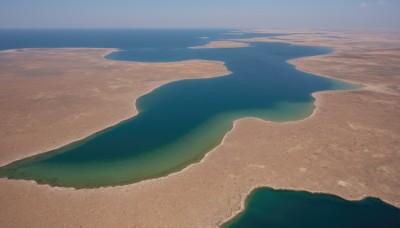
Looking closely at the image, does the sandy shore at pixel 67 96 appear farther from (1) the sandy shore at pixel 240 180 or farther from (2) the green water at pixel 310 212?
(2) the green water at pixel 310 212

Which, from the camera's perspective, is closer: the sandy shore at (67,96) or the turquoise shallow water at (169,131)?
the turquoise shallow water at (169,131)

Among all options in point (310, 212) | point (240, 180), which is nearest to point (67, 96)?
point (240, 180)

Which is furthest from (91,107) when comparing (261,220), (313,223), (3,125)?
(313,223)

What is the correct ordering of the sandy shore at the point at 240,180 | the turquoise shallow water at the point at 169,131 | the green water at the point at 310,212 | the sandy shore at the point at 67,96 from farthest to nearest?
the sandy shore at the point at 67,96 → the turquoise shallow water at the point at 169,131 → the sandy shore at the point at 240,180 → the green water at the point at 310,212

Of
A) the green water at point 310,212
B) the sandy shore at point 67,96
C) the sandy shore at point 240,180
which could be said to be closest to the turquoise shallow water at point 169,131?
the sandy shore at point 240,180

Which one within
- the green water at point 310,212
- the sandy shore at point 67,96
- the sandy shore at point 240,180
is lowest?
the green water at point 310,212

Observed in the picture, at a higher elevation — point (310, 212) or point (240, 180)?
point (240, 180)

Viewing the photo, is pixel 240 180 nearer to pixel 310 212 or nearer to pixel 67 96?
pixel 310 212
